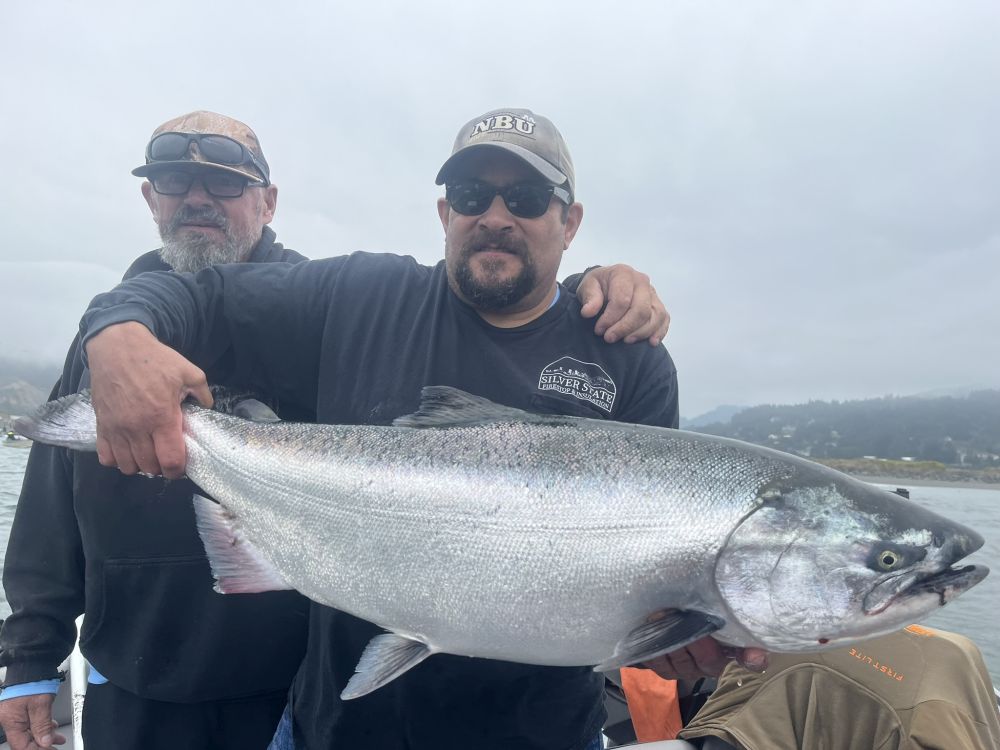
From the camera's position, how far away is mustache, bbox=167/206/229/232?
4.21 meters

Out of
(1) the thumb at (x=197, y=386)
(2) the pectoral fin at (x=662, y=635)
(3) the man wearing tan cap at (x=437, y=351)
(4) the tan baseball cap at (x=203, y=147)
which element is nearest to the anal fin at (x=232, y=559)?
(3) the man wearing tan cap at (x=437, y=351)

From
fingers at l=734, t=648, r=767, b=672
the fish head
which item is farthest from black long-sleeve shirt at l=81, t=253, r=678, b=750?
the fish head

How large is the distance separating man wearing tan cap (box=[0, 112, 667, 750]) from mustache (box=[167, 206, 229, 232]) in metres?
1.07

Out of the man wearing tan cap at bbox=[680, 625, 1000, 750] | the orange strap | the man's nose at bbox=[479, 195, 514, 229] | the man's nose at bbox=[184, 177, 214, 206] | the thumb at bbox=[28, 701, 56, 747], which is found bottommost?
the orange strap

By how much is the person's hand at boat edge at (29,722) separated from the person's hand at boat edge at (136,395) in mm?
1887

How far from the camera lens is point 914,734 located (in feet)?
10.3

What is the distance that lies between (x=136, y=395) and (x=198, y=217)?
212cm

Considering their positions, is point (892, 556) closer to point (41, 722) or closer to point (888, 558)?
point (888, 558)

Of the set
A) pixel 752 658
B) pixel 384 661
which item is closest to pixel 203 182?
pixel 384 661

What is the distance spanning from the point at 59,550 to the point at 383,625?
7.34 ft

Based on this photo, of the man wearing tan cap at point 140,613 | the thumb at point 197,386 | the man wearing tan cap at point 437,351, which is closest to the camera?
the thumb at point 197,386

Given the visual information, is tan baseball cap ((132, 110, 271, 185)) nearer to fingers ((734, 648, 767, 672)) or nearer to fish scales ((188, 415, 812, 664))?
fish scales ((188, 415, 812, 664))

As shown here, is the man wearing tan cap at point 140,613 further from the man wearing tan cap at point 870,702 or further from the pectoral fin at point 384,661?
the man wearing tan cap at point 870,702

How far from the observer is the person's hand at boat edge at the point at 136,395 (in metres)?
2.49
